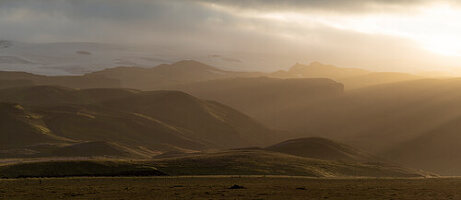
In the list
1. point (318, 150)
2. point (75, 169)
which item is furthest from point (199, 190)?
point (318, 150)

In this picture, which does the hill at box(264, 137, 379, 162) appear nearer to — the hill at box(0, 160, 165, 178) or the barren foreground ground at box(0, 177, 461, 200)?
the hill at box(0, 160, 165, 178)

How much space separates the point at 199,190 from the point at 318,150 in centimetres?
10507

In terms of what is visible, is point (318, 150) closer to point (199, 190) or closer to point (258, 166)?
point (258, 166)

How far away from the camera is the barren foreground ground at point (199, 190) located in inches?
2019

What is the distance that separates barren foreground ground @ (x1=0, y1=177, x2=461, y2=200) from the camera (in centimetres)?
5128

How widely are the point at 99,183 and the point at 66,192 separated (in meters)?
9.59

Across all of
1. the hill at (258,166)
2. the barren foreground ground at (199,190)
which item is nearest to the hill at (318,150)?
the hill at (258,166)

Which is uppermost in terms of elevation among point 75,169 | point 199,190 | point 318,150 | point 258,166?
point 318,150

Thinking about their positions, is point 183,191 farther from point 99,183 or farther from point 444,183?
point 444,183

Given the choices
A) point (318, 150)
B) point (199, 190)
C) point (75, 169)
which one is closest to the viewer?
point (199, 190)

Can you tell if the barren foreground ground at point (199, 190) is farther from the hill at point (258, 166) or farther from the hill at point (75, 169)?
the hill at point (258, 166)

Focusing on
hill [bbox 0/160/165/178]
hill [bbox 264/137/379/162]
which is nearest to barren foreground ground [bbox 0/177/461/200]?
hill [bbox 0/160/165/178]

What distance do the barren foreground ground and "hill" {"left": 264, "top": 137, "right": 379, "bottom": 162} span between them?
82146 millimetres

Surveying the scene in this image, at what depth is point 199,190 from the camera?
181 feet
